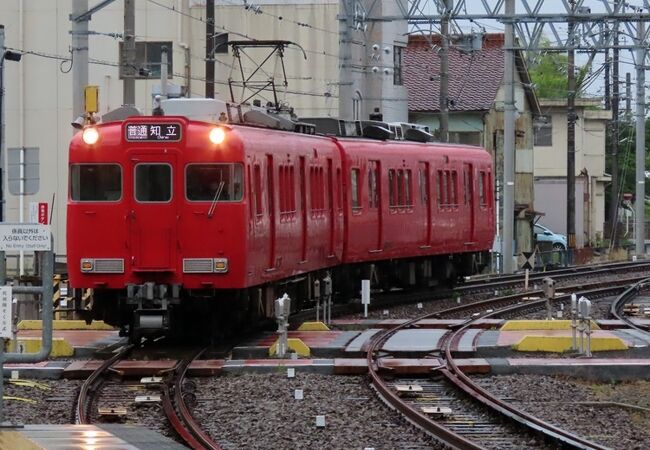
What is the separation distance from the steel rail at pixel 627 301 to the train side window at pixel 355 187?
4.30 m

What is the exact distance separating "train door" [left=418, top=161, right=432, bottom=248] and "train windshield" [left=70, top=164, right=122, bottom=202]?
10.6 meters

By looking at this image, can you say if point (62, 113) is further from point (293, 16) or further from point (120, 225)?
point (120, 225)

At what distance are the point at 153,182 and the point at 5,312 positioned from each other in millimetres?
7256

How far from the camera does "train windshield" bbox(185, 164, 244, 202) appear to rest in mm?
17109

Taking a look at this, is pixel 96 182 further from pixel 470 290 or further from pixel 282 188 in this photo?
pixel 470 290

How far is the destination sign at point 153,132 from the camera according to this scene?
1705 cm

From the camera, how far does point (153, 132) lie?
1706cm

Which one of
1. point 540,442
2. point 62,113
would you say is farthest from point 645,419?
point 62,113

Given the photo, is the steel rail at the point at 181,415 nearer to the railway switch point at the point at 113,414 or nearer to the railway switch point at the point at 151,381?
the railway switch point at the point at 151,381

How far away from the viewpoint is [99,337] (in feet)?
63.6

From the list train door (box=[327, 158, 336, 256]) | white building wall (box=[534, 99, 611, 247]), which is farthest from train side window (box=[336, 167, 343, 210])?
white building wall (box=[534, 99, 611, 247])

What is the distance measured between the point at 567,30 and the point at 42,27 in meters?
15.1

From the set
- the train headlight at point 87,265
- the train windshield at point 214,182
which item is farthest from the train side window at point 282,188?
the train headlight at point 87,265

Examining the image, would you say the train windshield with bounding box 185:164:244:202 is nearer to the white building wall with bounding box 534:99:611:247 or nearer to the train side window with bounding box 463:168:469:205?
the train side window with bounding box 463:168:469:205
